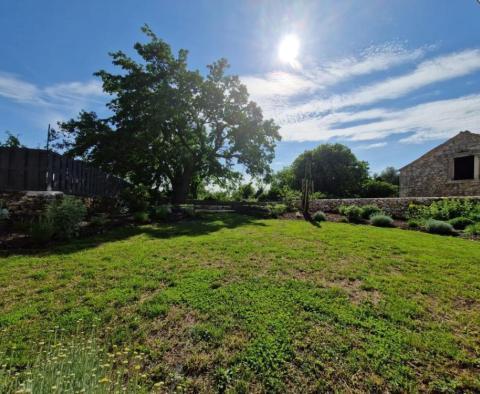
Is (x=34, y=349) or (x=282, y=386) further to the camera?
(x=34, y=349)

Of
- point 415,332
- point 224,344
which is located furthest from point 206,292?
point 415,332

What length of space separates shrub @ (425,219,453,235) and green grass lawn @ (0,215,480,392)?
3234 mm

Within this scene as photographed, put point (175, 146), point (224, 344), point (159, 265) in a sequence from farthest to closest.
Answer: point (175, 146)
point (159, 265)
point (224, 344)

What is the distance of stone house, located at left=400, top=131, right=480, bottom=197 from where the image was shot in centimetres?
1415

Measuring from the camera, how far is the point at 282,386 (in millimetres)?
2078

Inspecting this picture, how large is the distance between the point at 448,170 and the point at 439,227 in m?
10.2

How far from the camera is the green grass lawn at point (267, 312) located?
2.21 metres

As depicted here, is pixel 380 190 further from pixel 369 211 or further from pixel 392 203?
pixel 369 211

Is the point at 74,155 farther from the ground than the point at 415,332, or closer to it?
farther from the ground

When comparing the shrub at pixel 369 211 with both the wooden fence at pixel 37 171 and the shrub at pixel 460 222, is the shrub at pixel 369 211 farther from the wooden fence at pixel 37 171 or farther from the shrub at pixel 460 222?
the wooden fence at pixel 37 171

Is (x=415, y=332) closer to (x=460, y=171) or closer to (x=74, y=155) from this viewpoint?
(x=460, y=171)

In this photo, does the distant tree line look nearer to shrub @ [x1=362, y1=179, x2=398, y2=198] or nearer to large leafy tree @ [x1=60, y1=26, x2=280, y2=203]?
shrub @ [x1=362, y1=179, x2=398, y2=198]

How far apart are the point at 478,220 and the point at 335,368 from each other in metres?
10.4

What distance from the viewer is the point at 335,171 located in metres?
28.8
